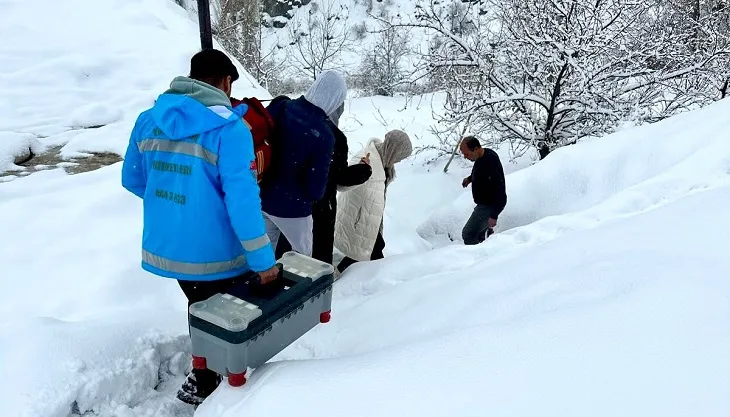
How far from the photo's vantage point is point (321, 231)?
11.4 ft

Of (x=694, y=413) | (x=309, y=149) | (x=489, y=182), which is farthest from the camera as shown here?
(x=489, y=182)

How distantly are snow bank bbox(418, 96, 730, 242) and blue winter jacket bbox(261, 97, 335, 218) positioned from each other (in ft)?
5.68

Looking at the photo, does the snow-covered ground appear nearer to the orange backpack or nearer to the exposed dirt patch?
the exposed dirt patch

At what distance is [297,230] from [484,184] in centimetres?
247

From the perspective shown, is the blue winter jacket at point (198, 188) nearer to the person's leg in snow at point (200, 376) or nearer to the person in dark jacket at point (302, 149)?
the person's leg in snow at point (200, 376)

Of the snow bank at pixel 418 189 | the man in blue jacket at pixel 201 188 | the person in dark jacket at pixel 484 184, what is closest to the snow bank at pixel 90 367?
the man in blue jacket at pixel 201 188

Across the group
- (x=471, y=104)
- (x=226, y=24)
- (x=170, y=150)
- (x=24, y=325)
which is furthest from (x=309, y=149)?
(x=226, y=24)

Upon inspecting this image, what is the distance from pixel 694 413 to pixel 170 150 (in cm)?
183

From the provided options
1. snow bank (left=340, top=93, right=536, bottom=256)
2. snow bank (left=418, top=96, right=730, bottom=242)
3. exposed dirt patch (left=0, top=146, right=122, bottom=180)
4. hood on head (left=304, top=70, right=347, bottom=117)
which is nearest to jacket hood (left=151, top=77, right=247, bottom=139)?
hood on head (left=304, top=70, right=347, bottom=117)

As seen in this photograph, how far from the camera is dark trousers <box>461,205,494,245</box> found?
514 centimetres

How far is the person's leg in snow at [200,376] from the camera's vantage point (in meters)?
2.16

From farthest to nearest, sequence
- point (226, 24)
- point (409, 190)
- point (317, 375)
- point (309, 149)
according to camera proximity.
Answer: point (226, 24) < point (409, 190) < point (309, 149) < point (317, 375)

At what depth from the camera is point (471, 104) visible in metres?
8.22

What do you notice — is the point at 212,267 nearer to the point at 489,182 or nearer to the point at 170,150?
the point at 170,150
